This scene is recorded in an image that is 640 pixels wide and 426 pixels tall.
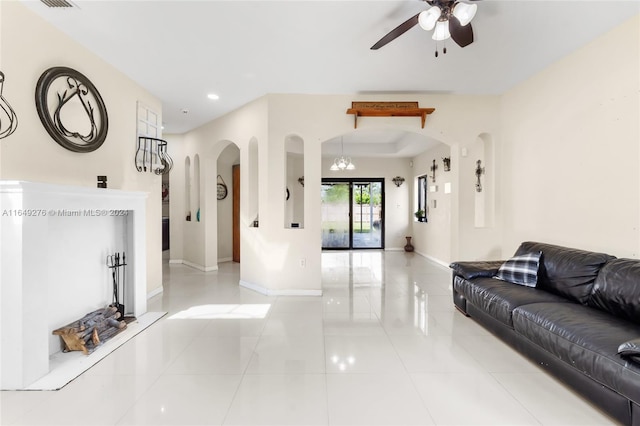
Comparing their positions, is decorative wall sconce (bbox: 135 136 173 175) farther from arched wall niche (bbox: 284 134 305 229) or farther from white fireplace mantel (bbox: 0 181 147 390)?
arched wall niche (bbox: 284 134 305 229)

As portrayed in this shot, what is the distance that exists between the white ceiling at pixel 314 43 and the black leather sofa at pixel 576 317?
6.85 ft

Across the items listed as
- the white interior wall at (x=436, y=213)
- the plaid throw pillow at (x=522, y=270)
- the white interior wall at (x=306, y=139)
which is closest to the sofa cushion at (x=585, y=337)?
the plaid throw pillow at (x=522, y=270)

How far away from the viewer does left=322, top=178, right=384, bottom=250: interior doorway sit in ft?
28.3

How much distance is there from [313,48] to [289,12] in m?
0.57

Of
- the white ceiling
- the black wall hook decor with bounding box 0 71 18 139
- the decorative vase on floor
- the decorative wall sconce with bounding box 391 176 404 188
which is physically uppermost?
the white ceiling

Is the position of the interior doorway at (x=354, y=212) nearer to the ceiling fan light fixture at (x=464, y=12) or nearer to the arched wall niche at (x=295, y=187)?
the arched wall niche at (x=295, y=187)

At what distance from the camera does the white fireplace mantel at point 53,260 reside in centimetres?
203

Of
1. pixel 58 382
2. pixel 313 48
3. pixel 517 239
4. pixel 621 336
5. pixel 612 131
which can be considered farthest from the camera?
pixel 517 239

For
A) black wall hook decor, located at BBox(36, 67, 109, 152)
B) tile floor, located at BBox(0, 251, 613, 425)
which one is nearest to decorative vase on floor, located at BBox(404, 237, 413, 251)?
tile floor, located at BBox(0, 251, 613, 425)

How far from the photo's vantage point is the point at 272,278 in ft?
14.0

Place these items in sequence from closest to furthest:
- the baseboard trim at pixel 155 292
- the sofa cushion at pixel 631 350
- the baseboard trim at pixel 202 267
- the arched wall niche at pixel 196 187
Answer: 1. the sofa cushion at pixel 631 350
2. the baseboard trim at pixel 155 292
3. the baseboard trim at pixel 202 267
4. the arched wall niche at pixel 196 187

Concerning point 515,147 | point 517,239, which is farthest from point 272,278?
point 515,147

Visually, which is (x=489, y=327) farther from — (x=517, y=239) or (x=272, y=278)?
(x=272, y=278)

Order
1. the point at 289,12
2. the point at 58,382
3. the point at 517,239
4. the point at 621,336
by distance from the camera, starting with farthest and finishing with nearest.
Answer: the point at 517,239
the point at 289,12
the point at 58,382
the point at 621,336
